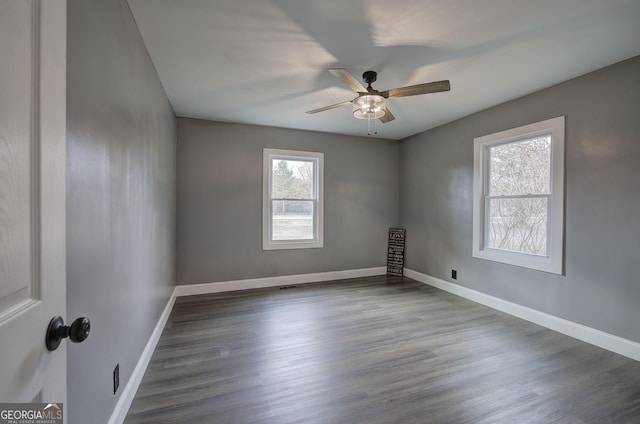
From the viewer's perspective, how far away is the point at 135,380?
1909mm

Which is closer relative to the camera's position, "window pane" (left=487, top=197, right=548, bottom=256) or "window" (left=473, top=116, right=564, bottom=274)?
"window" (left=473, top=116, right=564, bottom=274)

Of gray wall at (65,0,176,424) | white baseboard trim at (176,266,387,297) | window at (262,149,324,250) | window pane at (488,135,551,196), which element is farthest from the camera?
window at (262,149,324,250)

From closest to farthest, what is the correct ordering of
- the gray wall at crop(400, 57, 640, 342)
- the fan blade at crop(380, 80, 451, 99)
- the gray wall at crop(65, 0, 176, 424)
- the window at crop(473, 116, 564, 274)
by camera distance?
the gray wall at crop(65, 0, 176, 424) → the fan blade at crop(380, 80, 451, 99) → the gray wall at crop(400, 57, 640, 342) → the window at crop(473, 116, 564, 274)

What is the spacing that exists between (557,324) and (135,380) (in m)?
3.90

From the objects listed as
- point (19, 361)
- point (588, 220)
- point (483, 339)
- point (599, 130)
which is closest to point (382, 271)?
point (483, 339)

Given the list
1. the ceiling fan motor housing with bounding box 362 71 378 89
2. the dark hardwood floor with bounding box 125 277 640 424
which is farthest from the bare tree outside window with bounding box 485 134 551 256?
the ceiling fan motor housing with bounding box 362 71 378 89

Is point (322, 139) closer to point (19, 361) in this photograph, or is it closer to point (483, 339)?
point (483, 339)

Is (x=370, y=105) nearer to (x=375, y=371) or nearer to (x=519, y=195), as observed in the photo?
(x=519, y=195)

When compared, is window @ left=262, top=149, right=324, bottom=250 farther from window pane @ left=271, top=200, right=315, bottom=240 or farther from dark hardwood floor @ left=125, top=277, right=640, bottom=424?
dark hardwood floor @ left=125, top=277, right=640, bottom=424

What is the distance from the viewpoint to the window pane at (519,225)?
10.2 feet

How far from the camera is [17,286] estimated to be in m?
0.58

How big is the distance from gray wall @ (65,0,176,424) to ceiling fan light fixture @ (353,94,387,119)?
6.03ft

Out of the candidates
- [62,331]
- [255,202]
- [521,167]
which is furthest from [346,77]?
[255,202]

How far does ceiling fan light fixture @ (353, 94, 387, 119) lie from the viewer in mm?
2586
